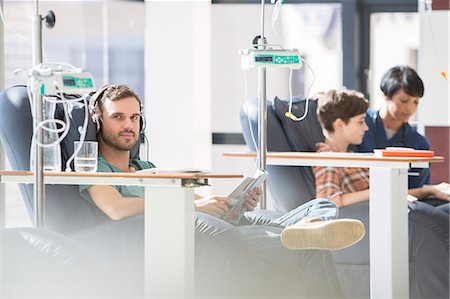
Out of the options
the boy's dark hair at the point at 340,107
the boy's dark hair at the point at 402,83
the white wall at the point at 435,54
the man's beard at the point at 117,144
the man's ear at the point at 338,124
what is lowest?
the man's beard at the point at 117,144

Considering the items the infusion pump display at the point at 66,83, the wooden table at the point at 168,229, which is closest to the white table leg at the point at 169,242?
the wooden table at the point at 168,229

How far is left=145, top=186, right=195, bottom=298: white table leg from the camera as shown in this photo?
306 cm

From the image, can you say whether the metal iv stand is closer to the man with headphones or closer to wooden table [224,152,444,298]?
Result: the man with headphones

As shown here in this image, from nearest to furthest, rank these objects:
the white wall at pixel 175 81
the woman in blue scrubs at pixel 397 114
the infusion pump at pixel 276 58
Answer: the infusion pump at pixel 276 58
the woman in blue scrubs at pixel 397 114
the white wall at pixel 175 81

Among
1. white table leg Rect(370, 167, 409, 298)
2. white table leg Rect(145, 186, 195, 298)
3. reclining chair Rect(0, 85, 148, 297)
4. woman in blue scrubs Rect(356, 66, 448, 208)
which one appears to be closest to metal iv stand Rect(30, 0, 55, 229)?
reclining chair Rect(0, 85, 148, 297)

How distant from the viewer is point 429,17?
20.1ft

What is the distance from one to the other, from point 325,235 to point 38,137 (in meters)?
0.96

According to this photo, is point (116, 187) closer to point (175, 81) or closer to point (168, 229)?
point (168, 229)

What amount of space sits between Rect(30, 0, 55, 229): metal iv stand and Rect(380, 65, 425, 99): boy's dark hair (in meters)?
2.07

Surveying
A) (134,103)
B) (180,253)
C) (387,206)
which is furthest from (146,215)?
(387,206)

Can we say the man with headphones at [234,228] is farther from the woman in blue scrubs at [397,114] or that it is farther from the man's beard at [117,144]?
the woman in blue scrubs at [397,114]

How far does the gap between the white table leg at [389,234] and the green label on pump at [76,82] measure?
4.01 feet

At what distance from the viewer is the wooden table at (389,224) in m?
3.72

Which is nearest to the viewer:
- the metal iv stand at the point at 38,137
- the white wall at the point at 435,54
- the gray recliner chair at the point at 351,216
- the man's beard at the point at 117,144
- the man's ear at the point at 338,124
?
the metal iv stand at the point at 38,137
